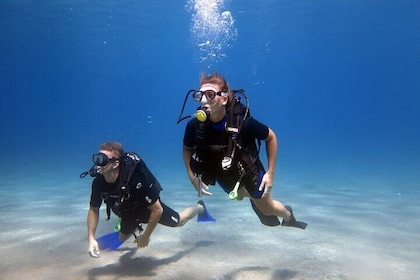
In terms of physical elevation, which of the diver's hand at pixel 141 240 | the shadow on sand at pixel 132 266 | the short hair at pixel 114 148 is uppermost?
the short hair at pixel 114 148

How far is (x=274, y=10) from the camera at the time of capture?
39.1 metres

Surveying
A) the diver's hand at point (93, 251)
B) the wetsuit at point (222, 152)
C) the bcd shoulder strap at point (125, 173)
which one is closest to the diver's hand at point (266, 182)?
the wetsuit at point (222, 152)

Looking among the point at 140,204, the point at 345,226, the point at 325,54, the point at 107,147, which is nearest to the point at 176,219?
the point at 140,204

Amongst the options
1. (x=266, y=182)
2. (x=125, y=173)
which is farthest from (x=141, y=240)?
(x=266, y=182)

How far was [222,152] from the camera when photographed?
4746 millimetres

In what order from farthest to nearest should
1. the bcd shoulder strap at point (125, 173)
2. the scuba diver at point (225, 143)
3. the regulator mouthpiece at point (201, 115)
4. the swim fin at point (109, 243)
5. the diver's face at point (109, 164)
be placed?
the swim fin at point (109, 243) → the bcd shoulder strap at point (125, 173) → the diver's face at point (109, 164) → the scuba diver at point (225, 143) → the regulator mouthpiece at point (201, 115)

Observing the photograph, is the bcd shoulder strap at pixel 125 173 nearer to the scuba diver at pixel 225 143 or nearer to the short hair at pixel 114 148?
the short hair at pixel 114 148

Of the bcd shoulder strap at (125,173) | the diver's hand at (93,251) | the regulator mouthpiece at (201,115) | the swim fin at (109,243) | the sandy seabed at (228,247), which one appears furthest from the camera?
the swim fin at (109,243)

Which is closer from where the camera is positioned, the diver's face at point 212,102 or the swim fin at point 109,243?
the diver's face at point 212,102

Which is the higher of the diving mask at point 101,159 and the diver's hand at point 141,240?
the diving mask at point 101,159

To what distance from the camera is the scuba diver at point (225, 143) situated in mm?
4535

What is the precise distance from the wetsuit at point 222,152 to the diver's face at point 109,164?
1062 millimetres

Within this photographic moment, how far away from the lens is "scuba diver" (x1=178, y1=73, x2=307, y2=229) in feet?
14.9

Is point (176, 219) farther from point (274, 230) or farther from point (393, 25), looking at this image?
point (393, 25)
